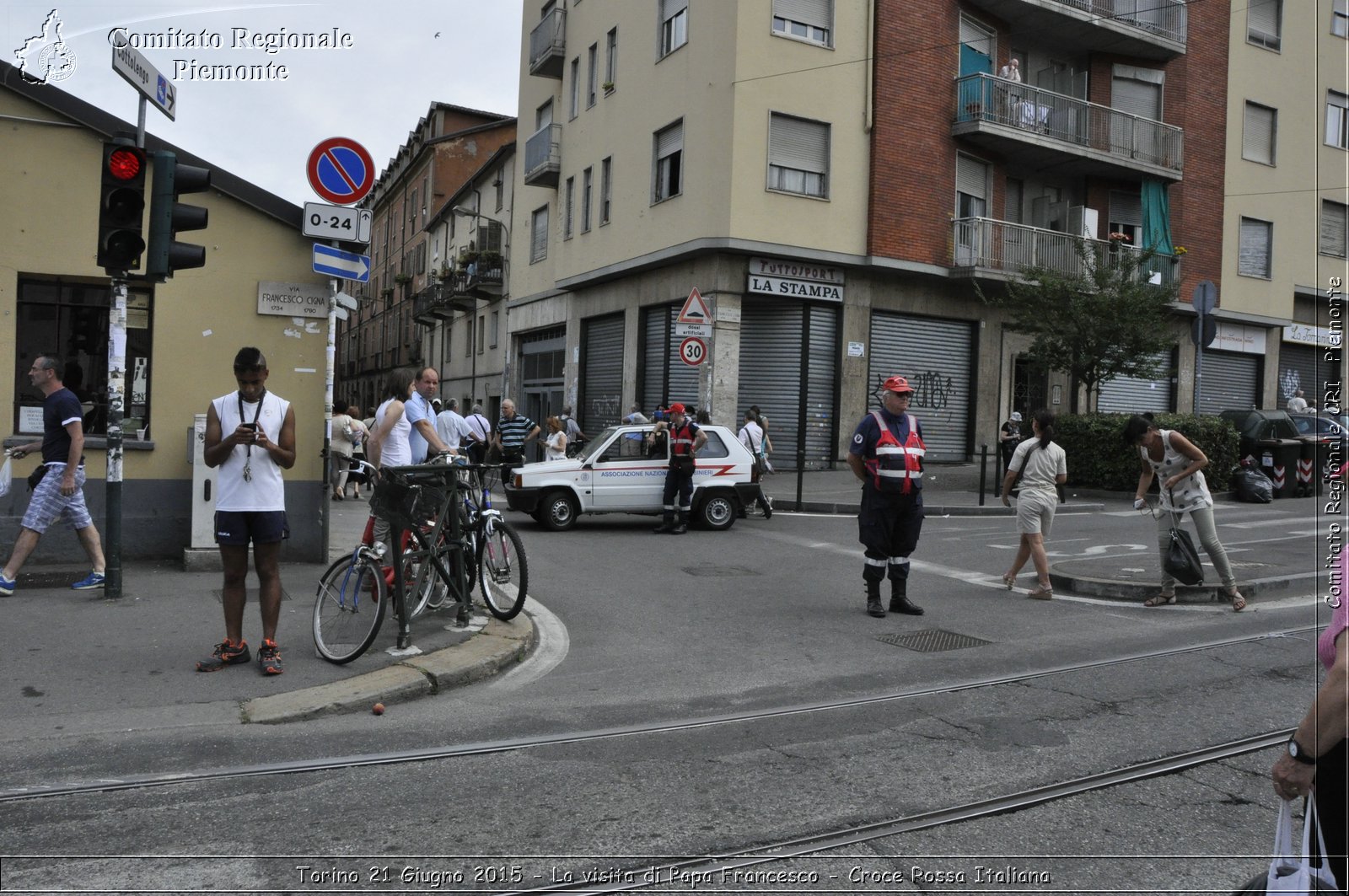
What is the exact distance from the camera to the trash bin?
20297 millimetres

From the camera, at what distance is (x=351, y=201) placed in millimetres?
8836

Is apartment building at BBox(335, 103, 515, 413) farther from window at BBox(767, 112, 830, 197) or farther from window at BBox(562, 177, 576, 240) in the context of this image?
window at BBox(767, 112, 830, 197)

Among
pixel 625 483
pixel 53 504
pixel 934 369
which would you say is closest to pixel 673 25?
pixel 934 369

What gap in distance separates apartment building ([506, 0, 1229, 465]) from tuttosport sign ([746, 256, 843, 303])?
1.7 inches

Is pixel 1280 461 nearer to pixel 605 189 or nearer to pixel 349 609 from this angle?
pixel 605 189

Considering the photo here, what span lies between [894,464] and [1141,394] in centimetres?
2208

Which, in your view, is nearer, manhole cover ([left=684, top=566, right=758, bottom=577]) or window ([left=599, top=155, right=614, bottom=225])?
manhole cover ([left=684, top=566, right=758, bottom=577])

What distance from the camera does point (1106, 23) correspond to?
2447cm

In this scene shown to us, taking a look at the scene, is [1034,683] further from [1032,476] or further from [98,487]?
[98,487]

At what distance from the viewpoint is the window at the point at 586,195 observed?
26.9 meters

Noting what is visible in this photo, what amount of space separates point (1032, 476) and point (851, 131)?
14.3 m

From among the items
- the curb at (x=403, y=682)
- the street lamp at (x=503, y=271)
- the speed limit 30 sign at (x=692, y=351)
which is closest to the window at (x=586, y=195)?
the street lamp at (x=503, y=271)

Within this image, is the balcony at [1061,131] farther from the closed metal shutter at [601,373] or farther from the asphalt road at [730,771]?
the asphalt road at [730,771]

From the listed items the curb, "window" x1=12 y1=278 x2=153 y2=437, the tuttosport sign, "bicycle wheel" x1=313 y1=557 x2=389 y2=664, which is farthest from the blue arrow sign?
the tuttosport sign
